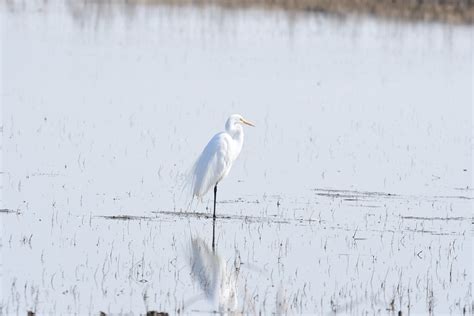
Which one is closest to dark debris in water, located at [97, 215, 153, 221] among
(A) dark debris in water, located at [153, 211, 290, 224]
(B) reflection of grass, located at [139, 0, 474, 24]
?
(A) dark debris in water, located at [153, 211, 290, 224]

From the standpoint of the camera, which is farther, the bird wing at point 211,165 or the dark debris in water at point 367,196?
the dark debris in water at point 367,196

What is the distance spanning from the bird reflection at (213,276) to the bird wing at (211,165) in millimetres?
1478

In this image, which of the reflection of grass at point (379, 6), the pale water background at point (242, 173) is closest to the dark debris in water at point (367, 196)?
the pale water background at point (242, 173)

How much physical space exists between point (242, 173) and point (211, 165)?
7.39 feet

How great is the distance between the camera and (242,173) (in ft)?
49.8

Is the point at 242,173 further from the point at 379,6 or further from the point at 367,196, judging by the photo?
the point at 379,6

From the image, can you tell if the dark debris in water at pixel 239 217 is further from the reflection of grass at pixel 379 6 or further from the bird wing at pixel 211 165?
the reflection of grass at pixel 379 6

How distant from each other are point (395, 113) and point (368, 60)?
7.84 m

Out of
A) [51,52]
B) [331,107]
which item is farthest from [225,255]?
A: [51,52]

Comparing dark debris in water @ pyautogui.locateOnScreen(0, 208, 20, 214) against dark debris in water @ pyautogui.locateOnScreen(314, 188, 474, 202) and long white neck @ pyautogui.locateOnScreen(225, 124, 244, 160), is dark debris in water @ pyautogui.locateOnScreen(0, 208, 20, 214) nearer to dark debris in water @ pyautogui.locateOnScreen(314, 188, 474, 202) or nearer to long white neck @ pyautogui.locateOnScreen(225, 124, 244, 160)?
long white neck @ pyautogui.locateOnScreen(225, 124, 244, 160)

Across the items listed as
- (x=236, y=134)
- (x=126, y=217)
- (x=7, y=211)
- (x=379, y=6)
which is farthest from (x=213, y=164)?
(x=379, y=6)

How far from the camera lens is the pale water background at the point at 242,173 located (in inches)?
388

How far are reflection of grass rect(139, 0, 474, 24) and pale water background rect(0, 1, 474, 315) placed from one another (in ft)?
18.1

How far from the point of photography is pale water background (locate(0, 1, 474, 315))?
9859 mm
